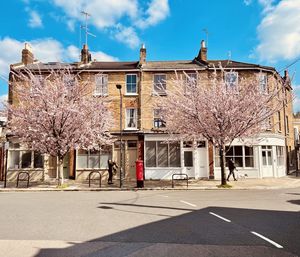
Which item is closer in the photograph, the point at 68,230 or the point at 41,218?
the point at 68,230

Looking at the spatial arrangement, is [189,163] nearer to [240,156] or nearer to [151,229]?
[240,156]

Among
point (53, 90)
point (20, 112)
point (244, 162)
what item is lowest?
point (244, 162)

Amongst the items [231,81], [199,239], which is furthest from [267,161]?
[199,239]

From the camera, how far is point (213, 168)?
2347cm

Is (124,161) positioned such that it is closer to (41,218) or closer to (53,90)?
(53,90)

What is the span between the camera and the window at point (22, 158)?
23.9 metres

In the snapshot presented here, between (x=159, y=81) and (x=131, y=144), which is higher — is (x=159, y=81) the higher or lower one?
the higher one

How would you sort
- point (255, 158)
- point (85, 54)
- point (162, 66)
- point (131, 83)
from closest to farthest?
point (255, 158)
point (131, 83)
point (162, 66)
point (85, 54)

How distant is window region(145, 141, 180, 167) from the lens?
2381 centimetres

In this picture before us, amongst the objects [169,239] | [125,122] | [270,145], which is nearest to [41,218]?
[169,239]

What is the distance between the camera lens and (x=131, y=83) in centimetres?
2478

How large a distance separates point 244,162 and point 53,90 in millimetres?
15510

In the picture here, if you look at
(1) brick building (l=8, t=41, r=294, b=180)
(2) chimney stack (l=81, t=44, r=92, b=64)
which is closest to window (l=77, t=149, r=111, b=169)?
(1) brick building (l=8, t=41, r=294, b=180)

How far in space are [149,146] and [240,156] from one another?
7392 millimetres
